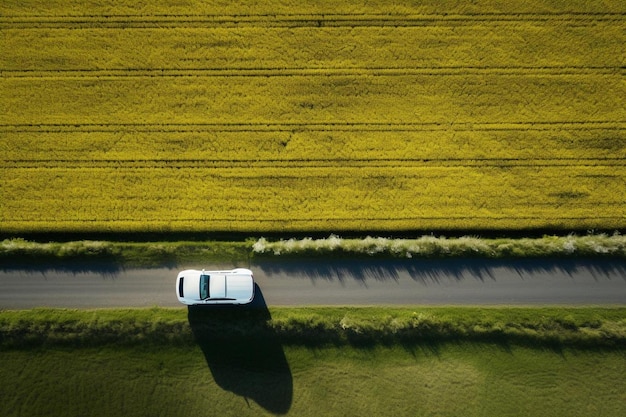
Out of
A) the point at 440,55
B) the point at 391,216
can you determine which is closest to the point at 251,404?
the point at 391,216

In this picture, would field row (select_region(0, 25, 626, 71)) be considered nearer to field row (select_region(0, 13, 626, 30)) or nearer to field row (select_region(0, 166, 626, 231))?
field row (select_region(0, 13, 626, 30))

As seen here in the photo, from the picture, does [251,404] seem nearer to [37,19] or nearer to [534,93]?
[534,93]

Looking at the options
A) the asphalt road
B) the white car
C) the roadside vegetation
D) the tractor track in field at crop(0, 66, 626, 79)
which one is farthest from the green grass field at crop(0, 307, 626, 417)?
the tractor track in field at crop(0, 66, 626, 79)

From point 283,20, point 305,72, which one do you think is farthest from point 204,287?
point 283,20

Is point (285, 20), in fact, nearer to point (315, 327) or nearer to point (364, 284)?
point (364, 284)

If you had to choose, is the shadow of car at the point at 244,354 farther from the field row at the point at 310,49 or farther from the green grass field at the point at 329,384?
the field row at the point at 310,49
